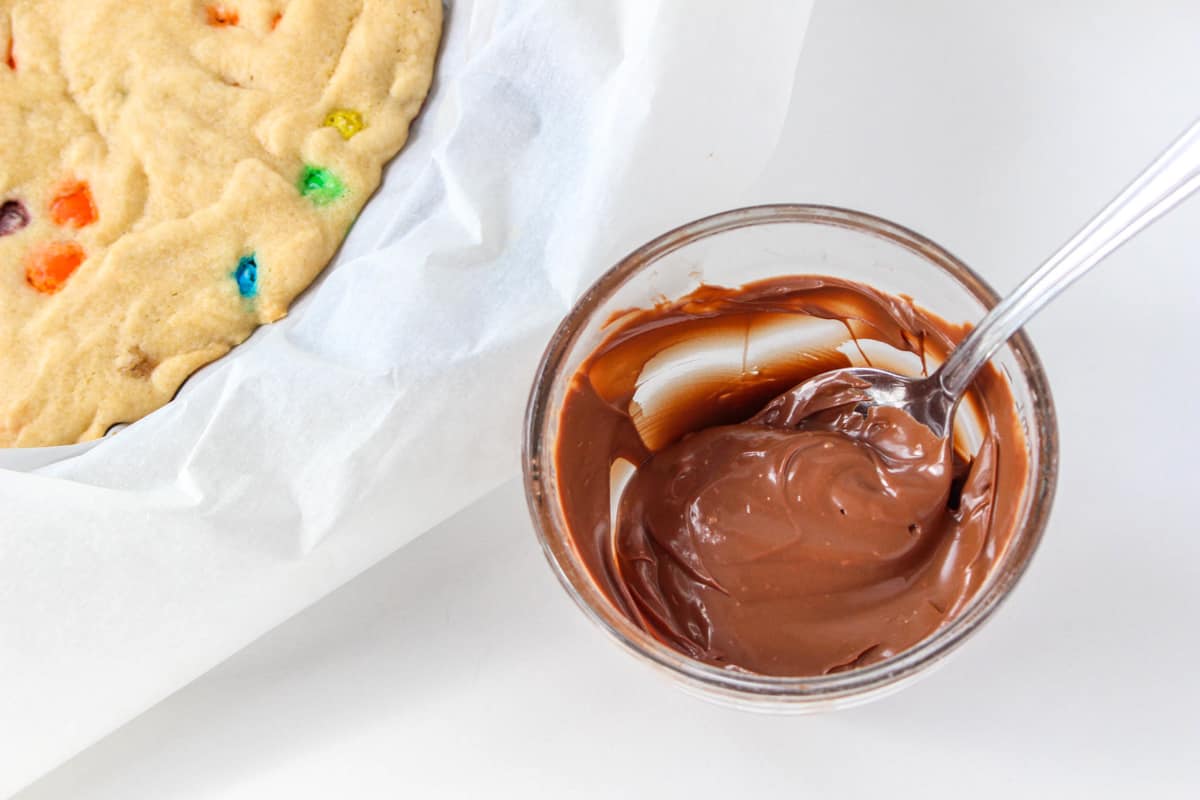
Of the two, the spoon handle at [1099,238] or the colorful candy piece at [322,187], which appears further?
the colorful candy piece at [322,187]

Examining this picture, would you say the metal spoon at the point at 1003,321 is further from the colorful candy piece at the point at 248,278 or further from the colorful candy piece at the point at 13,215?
the colorful candy piece at the point at 13,215

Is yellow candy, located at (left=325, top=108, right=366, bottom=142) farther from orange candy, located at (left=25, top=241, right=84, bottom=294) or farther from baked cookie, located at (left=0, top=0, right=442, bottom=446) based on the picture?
orange candy, located at (left=25, top=241, right=84, bottom=294)

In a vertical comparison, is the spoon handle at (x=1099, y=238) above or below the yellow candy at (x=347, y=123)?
below

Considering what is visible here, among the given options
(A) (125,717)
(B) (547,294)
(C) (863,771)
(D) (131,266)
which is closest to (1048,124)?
(B) (547,294)

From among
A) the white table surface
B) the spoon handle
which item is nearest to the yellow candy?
the white table surface

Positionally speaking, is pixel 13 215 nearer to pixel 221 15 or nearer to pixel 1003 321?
pixel 221 15

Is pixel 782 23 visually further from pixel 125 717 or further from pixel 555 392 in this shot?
pixel 125 717

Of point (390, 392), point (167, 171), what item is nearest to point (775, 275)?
point (390, 392)

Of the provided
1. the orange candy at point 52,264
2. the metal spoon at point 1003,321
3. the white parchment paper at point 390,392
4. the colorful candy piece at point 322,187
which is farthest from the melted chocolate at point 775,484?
the orange candy at point 52,264
